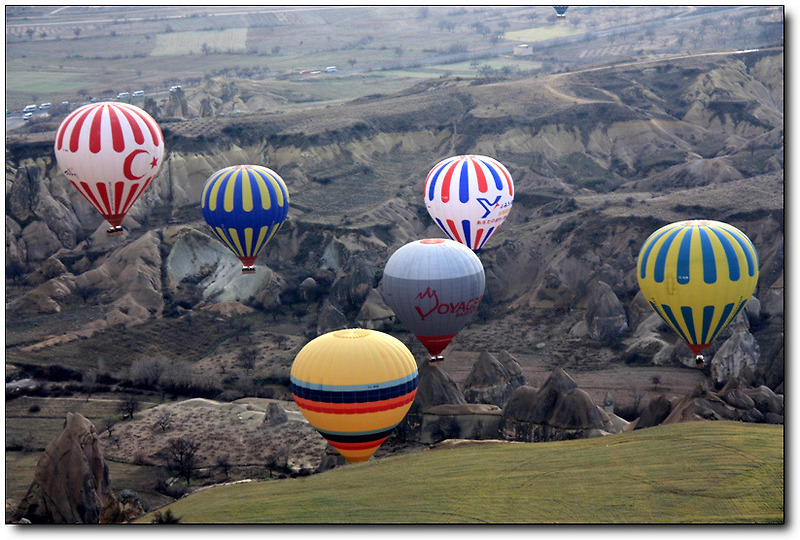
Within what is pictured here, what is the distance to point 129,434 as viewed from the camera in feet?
180

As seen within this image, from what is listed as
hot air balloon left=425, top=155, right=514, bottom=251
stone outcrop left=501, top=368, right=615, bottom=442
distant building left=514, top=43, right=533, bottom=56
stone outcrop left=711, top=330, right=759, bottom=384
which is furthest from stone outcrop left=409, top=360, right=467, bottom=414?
distant building left=514, top=43, right=533, bottom=56

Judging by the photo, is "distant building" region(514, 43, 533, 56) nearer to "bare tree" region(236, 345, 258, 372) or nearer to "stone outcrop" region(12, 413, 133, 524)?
"bare tree" region(236, 345, 258, 372)

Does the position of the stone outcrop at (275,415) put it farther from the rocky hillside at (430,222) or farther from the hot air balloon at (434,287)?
the rocky hillside at (430,222)

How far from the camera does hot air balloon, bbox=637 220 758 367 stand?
4716 cm

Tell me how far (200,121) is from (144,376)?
1941 inches

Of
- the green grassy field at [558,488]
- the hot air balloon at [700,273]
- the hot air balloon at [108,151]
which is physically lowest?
the green grassy field at [558,488]

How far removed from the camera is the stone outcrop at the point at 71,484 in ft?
135

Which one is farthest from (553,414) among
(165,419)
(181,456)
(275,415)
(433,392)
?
(165,419)

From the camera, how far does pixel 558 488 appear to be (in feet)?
111

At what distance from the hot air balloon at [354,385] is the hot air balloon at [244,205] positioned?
2386 cm

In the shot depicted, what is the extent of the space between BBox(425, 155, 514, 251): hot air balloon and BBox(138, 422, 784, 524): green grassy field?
34.2m

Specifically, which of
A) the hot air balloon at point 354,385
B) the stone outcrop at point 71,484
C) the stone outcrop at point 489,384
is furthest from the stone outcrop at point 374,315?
the stone outcrop at point 71,484

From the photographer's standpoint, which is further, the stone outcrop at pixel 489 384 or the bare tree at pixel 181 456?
the stone outcrop at pixel 489 384

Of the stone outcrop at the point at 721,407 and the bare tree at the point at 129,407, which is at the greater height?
the stone outcrop at the point at 721,407
